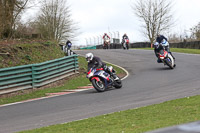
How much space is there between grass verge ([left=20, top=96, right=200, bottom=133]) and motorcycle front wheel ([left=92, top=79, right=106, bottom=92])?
13.6ft

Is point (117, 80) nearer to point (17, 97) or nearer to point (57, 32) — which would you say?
point (17, 97)

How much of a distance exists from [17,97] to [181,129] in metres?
11.8

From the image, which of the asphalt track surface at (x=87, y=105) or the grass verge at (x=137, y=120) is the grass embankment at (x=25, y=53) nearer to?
the asphalt track surface at (x=87, y=105)

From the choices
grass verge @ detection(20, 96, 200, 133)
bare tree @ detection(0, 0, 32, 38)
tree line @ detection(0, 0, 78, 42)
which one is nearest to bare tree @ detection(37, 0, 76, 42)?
tree line @ detection(0, 0, 78, 42)

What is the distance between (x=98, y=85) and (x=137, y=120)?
5483mm

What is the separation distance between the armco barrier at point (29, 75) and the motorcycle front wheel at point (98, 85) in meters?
3.92

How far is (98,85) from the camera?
12.2 m

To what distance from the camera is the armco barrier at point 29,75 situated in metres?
14.2

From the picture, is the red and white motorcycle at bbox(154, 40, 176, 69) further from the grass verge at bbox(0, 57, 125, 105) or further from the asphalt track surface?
the asphalt track surface

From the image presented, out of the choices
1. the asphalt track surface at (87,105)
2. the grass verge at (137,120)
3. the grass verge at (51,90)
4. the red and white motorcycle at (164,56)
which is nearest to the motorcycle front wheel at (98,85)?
the asphalt track surface at (87,105)

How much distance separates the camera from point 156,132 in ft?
6.81

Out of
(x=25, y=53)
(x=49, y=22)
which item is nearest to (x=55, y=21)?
(x=49, y=22)

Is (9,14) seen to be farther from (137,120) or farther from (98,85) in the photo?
(137,120)

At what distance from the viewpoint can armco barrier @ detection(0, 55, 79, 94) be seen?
46.5 ft
